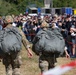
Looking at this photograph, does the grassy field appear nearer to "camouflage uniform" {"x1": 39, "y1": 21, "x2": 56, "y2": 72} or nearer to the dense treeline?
"camouflage uniform" {"x1": 39, "y1": 21, "x2": 56, "y2": 72}

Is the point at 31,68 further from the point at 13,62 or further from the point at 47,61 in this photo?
the point at 13,62

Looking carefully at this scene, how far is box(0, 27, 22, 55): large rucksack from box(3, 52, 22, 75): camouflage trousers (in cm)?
18

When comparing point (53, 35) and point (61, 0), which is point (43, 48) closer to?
point (53, 35)

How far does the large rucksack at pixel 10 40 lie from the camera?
8.45m

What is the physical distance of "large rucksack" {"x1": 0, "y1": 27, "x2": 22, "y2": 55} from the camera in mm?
8445

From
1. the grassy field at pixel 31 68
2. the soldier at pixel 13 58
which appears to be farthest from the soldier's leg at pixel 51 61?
the grassy field at pixel 31 68

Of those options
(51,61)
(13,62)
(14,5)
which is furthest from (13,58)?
(14,5)

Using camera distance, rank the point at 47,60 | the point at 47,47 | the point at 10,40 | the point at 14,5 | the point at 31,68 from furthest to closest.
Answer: the point at 14,5 < the point at 31,68 < the point at 47,60 < the point at 47,47 < the point at 10,40

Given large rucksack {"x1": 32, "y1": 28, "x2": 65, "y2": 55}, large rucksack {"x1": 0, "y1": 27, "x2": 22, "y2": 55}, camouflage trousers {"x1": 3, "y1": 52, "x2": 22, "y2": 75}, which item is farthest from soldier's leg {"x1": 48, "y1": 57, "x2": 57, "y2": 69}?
large rucksack {"x1": 0, "y1": 27, "x2": 22, "y2": 55}

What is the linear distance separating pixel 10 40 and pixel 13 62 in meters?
0.62

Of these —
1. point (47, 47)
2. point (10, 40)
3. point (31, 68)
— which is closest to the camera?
point (10, 40)

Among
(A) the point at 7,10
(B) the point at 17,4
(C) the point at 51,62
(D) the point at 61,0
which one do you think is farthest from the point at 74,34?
(D) the point at 61,0

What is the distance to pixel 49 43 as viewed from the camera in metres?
8.75

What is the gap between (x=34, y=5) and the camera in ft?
196
